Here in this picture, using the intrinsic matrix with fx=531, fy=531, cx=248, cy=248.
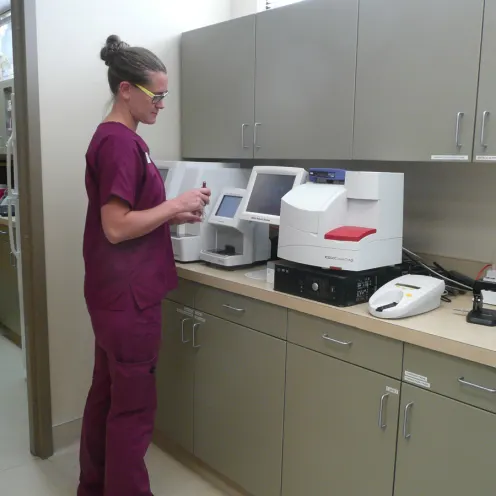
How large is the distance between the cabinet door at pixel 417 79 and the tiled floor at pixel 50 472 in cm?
159

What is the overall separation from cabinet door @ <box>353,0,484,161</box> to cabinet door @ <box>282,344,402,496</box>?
0.80m

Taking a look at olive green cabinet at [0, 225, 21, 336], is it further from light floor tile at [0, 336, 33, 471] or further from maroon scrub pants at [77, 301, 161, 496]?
maroon scrub pants at [77, 301, 161, 496]

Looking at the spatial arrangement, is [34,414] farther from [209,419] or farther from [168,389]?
[209,419]

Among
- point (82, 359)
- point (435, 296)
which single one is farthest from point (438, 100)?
point (82, 359)

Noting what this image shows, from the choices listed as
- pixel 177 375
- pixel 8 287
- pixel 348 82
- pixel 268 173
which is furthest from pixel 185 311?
pixel 8 287

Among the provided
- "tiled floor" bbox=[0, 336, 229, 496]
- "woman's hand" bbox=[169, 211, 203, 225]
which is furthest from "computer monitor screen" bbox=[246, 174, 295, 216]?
"tiled floor" bbox=[0, 336, 229, 496]

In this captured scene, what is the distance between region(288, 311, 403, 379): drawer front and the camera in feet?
5.29

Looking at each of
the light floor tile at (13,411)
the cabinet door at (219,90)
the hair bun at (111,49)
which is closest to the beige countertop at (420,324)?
the cabinet door at (219,90)

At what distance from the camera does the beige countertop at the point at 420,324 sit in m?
1.43

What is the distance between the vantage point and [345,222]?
1.88 meters

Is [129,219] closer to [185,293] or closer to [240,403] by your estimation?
[185,293]

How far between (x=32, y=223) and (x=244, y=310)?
1026mm

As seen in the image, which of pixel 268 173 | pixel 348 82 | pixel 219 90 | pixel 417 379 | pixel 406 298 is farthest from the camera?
pixel 219 90

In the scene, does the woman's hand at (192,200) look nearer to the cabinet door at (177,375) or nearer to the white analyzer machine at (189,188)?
the white analyzer machine at (189,188)
